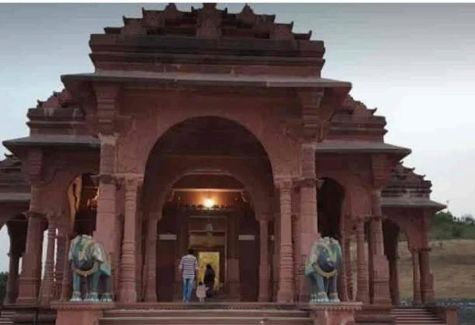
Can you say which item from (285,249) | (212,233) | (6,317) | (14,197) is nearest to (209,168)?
(212,233)

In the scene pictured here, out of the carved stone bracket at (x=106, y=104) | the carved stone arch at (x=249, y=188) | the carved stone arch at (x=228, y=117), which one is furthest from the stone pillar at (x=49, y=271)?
the carved stone bracket at (x=106, y=104)

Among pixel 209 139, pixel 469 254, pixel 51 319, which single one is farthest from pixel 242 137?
pixel 469 254

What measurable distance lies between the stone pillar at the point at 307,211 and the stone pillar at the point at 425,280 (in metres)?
13.5

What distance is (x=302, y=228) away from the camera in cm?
1395

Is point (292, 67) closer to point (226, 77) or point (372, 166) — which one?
point (226, 77)

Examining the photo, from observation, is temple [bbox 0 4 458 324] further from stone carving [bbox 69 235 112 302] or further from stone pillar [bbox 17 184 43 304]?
stone carving [bbox 69 235 112 302]

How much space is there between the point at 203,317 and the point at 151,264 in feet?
18.9

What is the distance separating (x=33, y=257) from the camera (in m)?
19.4

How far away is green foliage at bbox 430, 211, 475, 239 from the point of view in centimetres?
7494

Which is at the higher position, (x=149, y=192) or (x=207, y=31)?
(x=207, y=31)

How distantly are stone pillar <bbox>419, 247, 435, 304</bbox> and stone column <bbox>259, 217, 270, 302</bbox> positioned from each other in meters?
10.4

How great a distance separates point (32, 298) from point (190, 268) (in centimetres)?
618

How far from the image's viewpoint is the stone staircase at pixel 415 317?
23.3 metres

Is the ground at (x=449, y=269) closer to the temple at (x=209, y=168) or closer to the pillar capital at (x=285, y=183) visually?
the temple at (x=209, y=168)
